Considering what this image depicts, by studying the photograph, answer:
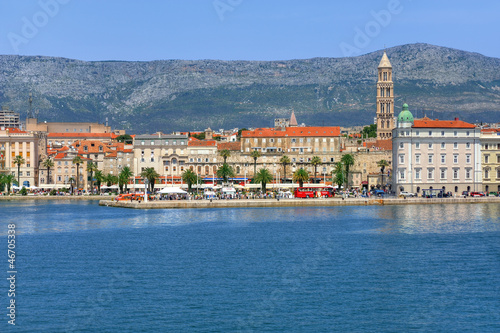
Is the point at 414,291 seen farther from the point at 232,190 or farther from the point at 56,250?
the point at 232,190

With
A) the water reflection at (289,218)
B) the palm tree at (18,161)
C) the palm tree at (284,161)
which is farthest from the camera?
the palm tree at (18,161)

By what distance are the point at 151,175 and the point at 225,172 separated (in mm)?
11909

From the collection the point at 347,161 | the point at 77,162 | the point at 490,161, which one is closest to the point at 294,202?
the point at 490,161

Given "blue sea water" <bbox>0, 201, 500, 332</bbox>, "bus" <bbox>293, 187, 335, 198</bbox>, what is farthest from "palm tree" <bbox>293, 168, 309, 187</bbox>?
"blue sea water" <bbox>0, 201, 500, 332</bbox>

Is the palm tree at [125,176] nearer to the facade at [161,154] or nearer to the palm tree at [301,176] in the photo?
the facade at [161,154]

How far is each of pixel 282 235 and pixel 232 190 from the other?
47.5 meters

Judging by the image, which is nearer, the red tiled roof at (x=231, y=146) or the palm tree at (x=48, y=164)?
the palm tree at (x=48, y=164)

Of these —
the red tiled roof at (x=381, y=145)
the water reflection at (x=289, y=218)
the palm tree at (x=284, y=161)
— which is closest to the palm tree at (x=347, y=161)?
the palm tree at (x=284, y=161)

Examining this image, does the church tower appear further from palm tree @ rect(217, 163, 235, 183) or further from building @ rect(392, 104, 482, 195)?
building @ rect(392, 104, 482, 195)

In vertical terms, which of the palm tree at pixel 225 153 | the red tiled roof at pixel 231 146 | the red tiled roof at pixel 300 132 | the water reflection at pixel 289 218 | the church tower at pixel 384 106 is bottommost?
the water reflection at pixel 289 218

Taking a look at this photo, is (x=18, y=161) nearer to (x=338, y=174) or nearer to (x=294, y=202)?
(x=338, y=174)

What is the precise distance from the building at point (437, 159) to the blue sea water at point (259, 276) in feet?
109

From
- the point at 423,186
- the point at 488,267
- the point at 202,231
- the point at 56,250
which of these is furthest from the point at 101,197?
the point at 488,267

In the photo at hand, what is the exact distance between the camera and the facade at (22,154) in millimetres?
141250
